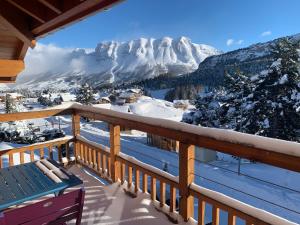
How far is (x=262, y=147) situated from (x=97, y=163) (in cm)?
290

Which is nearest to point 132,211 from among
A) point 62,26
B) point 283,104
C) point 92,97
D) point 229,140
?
point 229,140

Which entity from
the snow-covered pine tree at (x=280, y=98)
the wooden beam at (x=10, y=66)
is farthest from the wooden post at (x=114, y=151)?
the snow-covered pine tree at (x=280, y=98)

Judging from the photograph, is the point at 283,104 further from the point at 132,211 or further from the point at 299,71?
the point at 132,211

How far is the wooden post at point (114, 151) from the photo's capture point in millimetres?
3487

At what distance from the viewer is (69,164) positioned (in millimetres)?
4637

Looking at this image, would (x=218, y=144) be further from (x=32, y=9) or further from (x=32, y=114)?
(x=32, y=114)

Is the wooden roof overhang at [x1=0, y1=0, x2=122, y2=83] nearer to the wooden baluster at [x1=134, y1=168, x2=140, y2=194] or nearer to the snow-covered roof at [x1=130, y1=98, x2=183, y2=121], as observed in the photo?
the wooden baluster at [x1=134, y1=168, x2=140, y2=194]

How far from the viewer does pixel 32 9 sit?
10.3ft

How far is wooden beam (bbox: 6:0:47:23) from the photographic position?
3.07 m

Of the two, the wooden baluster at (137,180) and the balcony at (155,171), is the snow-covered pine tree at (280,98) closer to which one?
the balcony at (155,171)

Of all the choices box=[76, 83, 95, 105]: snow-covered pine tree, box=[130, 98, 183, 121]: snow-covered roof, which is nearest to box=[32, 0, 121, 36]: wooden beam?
box=[130, 98, 183, 121]: snow-covered roof

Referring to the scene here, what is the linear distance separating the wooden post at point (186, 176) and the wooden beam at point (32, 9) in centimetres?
209

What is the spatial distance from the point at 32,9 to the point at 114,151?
186 centimetres

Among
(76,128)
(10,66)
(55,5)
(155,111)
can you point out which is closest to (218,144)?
(55,5)
